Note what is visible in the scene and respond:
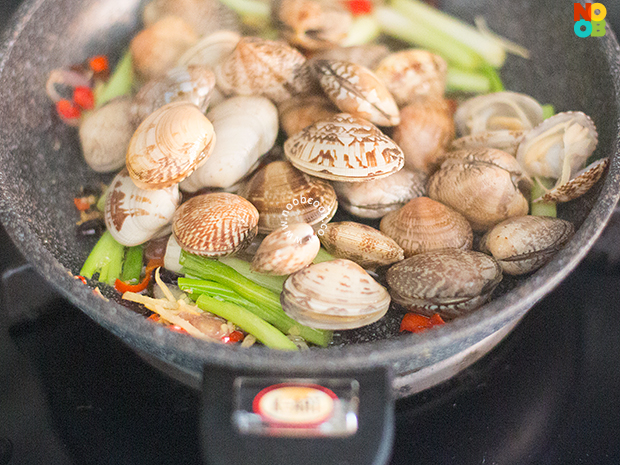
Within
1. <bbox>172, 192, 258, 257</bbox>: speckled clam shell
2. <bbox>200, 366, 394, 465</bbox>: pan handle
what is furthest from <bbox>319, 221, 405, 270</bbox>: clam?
<bbox>200, 366, 394, 465</bbox>: pan handle

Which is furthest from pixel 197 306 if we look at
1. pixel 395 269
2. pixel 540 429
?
pixel 540 429

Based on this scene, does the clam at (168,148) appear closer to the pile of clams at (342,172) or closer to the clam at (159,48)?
the pile of clams at (342,172)

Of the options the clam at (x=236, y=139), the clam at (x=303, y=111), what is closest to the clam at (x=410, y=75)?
the clam at (x=303, y=111)

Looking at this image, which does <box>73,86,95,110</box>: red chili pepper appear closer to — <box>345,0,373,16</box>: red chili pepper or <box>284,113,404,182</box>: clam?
<box>284,113,404,182</box>: clam

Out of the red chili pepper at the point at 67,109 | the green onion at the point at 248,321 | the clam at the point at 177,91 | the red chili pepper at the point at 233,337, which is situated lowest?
the red chili pepper at the point at 233,337

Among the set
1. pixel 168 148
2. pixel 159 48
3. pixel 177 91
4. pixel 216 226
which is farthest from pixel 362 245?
pixel 159 48

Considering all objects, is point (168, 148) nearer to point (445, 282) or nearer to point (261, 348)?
point (261, 348)

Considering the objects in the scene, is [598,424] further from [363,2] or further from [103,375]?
[363,2]

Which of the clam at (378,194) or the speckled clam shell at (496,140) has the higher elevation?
the speckled clam shell at (496,140)
